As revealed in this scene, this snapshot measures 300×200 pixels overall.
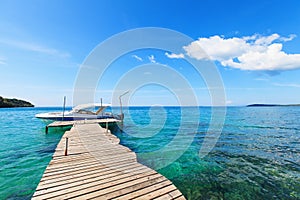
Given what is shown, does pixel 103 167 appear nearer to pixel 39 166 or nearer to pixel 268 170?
pixel 39 166

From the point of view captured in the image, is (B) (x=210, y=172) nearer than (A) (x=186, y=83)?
Yes

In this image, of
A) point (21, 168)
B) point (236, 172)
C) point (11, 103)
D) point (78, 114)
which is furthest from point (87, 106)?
point (11, 103)

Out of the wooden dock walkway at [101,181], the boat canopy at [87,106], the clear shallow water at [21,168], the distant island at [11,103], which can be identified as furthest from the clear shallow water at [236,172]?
the distant island at [11,103]

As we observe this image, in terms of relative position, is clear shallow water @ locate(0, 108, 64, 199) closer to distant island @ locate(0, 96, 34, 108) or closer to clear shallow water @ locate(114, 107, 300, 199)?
clear shallow water @ locate(114, 107, 300, 199)

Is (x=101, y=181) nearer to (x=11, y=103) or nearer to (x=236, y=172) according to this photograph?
(x=236, y=172)

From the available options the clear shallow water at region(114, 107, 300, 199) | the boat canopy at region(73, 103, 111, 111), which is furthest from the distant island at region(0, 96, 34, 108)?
the clear shallow water at region(114, 107, 300, 199)

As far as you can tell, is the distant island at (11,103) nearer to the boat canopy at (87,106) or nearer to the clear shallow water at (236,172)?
the boat canopy at (87,106)

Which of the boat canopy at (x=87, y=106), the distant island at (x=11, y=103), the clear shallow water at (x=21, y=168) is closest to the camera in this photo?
the clear shallow water at (x=21, y=168)

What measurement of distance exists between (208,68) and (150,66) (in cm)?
700

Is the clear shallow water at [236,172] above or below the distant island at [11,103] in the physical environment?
below

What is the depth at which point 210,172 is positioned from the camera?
24.5ft

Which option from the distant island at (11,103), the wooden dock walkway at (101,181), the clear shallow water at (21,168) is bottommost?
the clear shallow water at (21,168)

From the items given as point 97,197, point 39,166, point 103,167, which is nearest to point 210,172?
point 103,167

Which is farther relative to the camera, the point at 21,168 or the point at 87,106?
the point at 87,106
